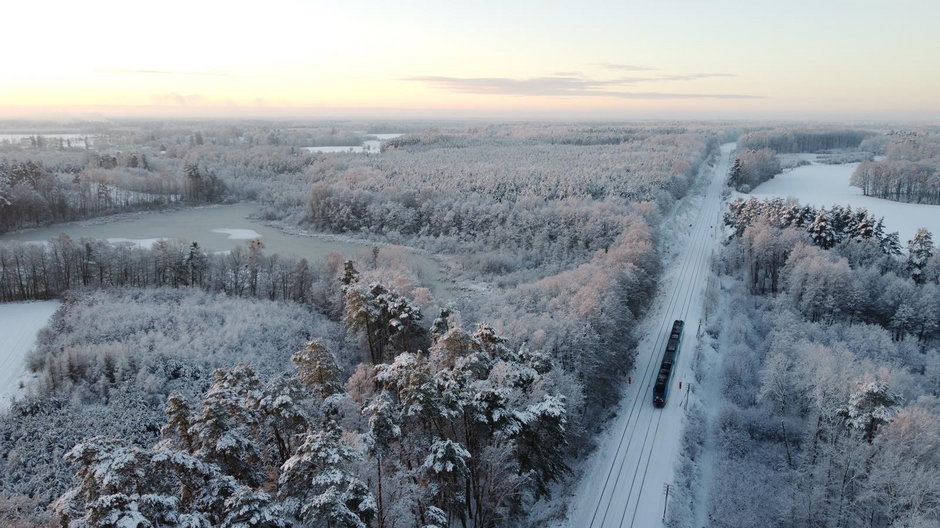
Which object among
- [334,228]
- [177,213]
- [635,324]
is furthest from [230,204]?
[635,324]

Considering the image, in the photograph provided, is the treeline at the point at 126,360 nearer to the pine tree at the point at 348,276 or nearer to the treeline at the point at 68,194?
the pine tree at the point at 348,276

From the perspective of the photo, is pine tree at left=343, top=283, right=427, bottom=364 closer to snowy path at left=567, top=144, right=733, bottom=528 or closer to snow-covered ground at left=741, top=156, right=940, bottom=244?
snowy path at left=567, top=144, right=733, bottom=528

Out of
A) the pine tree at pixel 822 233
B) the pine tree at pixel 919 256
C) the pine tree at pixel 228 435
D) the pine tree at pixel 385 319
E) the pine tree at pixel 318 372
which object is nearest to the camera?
the pine tree at pixel 228 435

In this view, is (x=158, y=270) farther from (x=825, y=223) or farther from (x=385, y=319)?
(x=825, y=223)

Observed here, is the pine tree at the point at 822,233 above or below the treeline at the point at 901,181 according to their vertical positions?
below

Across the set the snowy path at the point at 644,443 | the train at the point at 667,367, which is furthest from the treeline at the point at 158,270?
the train at the point at 667,367

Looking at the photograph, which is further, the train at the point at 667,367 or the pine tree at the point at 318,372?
the train at the point at 667,367

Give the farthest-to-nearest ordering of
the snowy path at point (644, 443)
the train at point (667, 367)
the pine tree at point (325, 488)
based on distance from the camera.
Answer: the train at point (667, 367), the snowy path at point (644, 443), the pine tree at point (325, 488)
